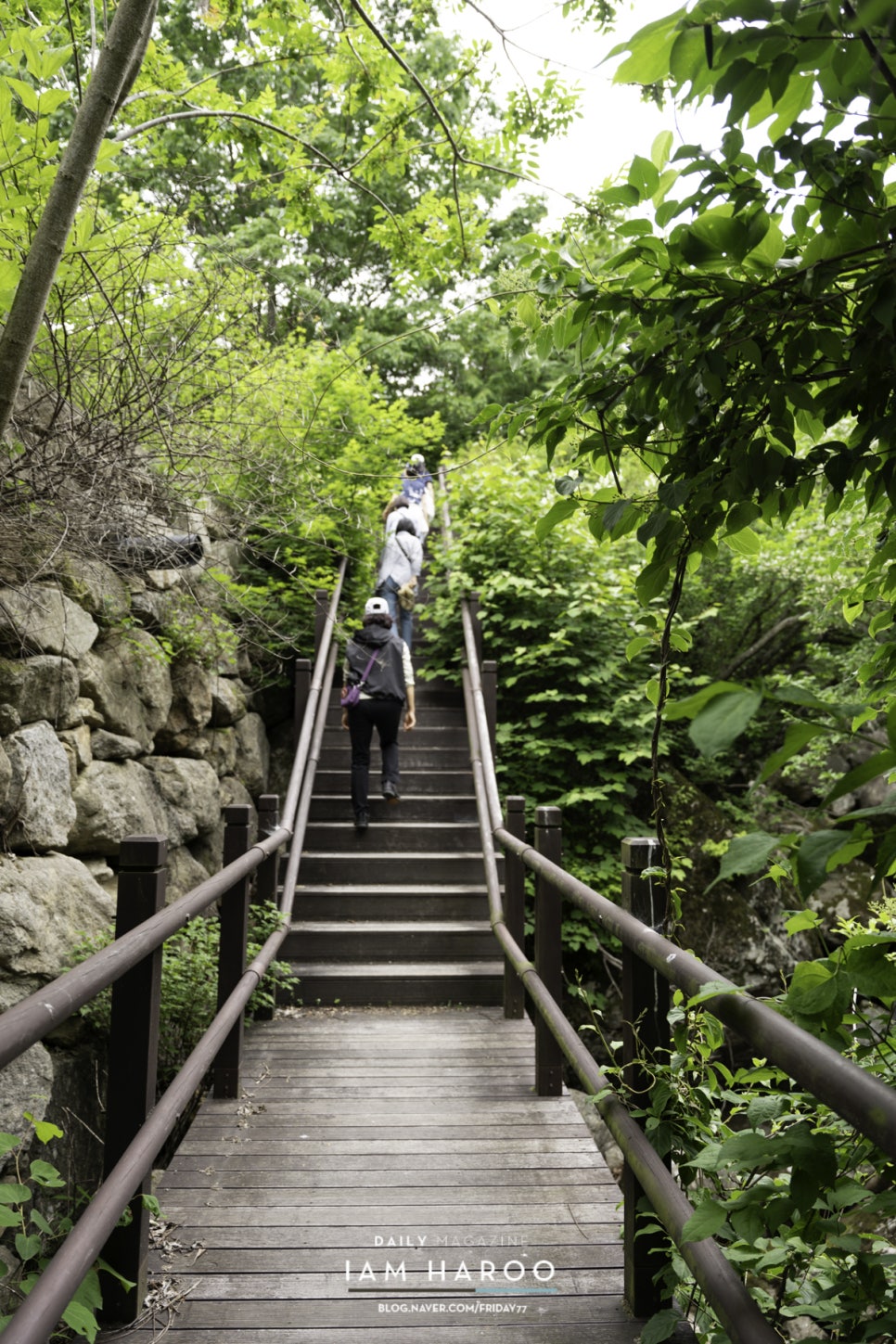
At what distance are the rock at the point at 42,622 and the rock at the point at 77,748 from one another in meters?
0.37

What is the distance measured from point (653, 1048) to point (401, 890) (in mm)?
4041

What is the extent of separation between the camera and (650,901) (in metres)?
2.25

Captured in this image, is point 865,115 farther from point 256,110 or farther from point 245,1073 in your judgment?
point 256,110

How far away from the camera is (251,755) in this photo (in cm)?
786

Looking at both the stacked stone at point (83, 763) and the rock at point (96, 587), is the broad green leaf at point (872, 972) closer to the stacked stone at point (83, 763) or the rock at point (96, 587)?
the stacked stone at point (83, 763)

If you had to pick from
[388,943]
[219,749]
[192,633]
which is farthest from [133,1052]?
[219,749]

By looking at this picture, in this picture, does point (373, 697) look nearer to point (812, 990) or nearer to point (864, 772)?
point (812, 990)

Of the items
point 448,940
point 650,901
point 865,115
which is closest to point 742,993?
point 650,901

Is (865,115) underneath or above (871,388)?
above

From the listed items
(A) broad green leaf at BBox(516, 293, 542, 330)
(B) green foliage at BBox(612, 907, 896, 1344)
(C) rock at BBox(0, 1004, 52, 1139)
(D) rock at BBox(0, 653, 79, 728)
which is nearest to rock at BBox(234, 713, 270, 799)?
(D) rock at BBox(0, 653, 79, 728)

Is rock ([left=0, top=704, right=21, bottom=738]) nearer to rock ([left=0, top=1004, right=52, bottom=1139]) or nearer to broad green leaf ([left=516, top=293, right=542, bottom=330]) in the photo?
rock ([left=0, top=1004, right=52, bottom=1139])

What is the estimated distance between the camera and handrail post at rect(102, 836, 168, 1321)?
220cm

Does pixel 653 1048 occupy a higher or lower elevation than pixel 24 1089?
higher

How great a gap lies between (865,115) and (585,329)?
0.56 metres
